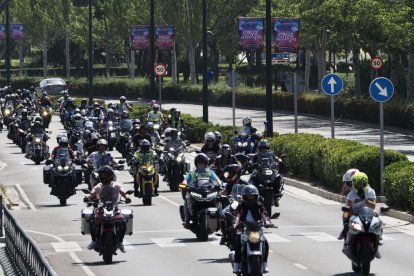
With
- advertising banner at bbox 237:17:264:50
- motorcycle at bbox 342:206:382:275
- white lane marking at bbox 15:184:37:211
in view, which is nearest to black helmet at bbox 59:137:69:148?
white lane marking at bbox 15:184:37:211

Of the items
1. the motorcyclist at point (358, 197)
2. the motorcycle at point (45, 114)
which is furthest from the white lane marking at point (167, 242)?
the motorcycle at point (45, 114)

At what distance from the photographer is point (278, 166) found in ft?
99.0

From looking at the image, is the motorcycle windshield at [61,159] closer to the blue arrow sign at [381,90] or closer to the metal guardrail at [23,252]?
the blue arrow sign at [381,90]

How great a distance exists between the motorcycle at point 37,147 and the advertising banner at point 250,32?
2917 cm

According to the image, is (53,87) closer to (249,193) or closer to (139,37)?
(139,37)

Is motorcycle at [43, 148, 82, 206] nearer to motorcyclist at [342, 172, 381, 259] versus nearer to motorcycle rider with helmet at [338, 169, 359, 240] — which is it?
motorcycle rider with helmet at [338, 169, 359, 240]

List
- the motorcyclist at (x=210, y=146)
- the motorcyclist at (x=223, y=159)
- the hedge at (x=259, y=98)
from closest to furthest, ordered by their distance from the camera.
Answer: the motorcyclist at (x=223, y=159) < the motorcyclist at (x=210, y=146) < the hedge at (x=259, y=98)

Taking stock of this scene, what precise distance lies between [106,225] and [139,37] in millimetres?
73156

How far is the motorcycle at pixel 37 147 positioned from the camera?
47.0 meters

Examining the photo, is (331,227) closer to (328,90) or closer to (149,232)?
(149,232)

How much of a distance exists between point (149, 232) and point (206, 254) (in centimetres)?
405

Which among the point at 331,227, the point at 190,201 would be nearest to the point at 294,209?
the point at 331,227

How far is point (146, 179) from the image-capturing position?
106 ft

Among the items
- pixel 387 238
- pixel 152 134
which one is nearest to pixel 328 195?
pixel 152 134
